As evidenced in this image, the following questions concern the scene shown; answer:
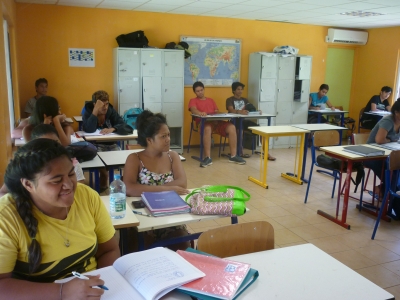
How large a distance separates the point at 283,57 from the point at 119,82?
343cm

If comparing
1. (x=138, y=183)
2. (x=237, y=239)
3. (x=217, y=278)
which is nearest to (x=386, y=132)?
(x=138, y=183)

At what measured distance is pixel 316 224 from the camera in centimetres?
388

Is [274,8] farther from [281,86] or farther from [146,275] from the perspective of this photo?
[146,275]

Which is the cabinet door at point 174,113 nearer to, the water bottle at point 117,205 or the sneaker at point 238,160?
the sneaker at point 238,160

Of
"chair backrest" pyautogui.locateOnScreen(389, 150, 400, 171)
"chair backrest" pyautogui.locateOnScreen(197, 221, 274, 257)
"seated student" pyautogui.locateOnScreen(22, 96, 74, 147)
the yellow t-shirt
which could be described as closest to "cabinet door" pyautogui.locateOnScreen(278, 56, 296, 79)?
"chair backrest" pyautogui.locateOnScreen(389, 150, 400, 171)

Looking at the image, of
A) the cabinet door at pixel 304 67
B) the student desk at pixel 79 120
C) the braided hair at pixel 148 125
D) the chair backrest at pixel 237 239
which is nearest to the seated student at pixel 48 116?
the braided hair at pixel 148 125

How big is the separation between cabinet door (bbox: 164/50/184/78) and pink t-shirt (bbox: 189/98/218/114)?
0.57 metres

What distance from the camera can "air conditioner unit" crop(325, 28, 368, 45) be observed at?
8.32 metres

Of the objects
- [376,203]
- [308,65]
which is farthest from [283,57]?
[376,203]

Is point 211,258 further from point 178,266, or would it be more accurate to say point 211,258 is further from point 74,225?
point 74,225

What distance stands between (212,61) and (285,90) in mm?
1684

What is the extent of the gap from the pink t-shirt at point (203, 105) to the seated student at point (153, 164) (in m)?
4.11

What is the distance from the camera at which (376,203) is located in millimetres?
4434

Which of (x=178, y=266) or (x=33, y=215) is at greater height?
(x=33, y=215)
